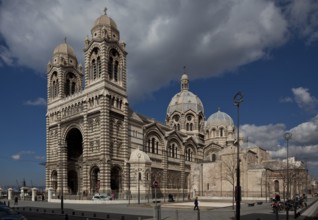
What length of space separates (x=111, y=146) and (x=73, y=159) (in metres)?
13.0

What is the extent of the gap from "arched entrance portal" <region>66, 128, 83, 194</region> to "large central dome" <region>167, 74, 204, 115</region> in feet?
109

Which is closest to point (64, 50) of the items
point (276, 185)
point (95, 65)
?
point (95, 65)

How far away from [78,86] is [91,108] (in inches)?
546

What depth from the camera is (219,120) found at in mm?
102062

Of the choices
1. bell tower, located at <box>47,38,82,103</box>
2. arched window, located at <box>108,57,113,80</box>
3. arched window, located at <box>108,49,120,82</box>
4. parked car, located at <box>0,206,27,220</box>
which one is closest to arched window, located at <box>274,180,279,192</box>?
arched window, located at <box>108,49,120,82</box>

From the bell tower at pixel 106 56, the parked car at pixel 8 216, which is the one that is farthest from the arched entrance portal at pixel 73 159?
the parked car at pixel 8 216

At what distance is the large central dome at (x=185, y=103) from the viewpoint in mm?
95625

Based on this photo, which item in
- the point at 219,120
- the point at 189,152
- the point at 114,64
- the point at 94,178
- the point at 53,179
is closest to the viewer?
the point at 94,178

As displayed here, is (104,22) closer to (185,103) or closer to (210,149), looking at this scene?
(185,103)

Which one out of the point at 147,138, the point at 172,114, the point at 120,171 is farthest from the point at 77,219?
the point at 172,114

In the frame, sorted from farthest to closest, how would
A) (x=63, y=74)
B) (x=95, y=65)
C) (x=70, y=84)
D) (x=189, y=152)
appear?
(x=189, y=152)
(x=70, y=84)
(x=63, y=74)
(x=95, y=65)

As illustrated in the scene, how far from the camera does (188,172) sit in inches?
3248

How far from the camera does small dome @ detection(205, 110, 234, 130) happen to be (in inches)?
3996

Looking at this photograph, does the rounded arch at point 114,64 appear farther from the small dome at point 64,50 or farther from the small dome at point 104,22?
the small dome at point 64,50
